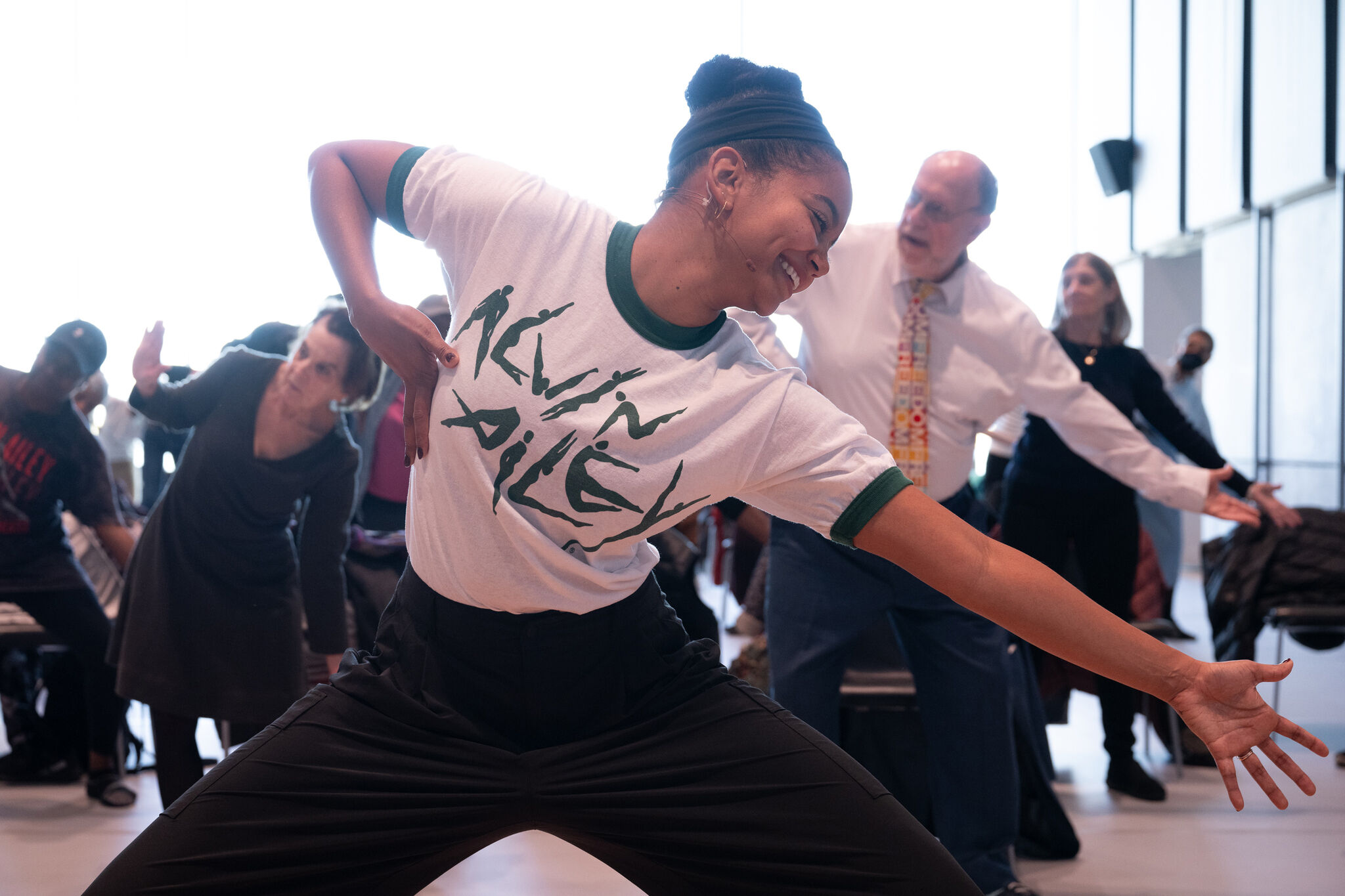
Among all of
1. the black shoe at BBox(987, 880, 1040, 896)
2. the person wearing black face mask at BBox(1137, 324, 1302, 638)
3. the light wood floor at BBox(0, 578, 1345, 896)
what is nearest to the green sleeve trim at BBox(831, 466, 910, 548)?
the black shoe at BBox(987, 880, 1040, 896)

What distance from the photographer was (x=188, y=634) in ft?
8.13

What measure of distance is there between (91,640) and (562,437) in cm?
280

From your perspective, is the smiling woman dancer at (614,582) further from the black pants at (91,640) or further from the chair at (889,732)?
the black pants at (91,640)

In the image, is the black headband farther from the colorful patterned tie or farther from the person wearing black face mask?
the person wearing black face mask

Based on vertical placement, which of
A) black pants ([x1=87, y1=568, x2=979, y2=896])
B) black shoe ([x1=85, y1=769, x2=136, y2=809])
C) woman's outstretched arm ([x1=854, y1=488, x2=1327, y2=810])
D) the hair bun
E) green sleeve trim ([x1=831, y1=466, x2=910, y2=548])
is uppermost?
the hair bun

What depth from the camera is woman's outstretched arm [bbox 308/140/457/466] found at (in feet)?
4.13

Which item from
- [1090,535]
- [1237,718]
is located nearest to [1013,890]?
[1237,718]

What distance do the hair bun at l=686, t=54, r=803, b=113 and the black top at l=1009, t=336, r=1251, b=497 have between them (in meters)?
2.33

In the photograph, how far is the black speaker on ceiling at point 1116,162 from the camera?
409 inches

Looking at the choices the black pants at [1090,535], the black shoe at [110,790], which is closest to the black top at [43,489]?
the black shoe at [110,790]

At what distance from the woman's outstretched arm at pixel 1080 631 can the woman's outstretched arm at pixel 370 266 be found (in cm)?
53

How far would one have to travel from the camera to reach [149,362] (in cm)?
251

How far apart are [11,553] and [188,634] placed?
4.00ft

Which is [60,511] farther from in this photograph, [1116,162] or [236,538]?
[1116,162]
